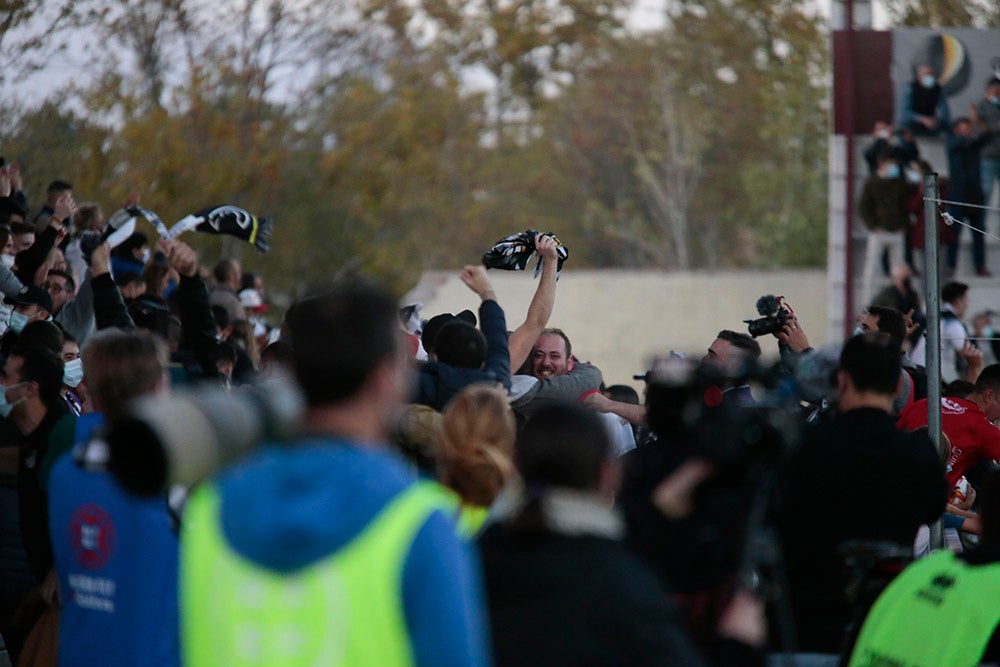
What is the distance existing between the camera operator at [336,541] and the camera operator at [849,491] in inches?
89.9

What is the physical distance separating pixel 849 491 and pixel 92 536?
224 centimetres

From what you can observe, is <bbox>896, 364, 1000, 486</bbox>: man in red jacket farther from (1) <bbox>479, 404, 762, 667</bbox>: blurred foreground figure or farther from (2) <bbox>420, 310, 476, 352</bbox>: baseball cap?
(1) <bbox>479, 404, 762, 667</bbox>: blurred foreground figure

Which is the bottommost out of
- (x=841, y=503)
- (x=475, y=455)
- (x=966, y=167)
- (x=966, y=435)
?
(x=966, y=435)

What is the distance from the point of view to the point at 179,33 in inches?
821

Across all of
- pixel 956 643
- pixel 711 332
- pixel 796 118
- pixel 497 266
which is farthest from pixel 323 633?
pixel 796 118

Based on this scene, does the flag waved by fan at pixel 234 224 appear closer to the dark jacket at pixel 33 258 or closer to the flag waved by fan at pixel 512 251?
the dark jacket at pixel 33 258

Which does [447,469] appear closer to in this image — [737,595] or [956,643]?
[737,595]

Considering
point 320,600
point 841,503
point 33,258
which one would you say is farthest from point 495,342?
point 33,258

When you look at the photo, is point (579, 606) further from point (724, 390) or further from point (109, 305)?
point (109, 305)

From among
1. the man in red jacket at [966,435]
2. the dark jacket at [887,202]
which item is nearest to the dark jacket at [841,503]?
the man in red jacket at [966,435]

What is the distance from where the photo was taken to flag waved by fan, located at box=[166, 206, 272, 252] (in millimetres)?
8719

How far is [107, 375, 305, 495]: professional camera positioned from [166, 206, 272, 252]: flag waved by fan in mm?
5917

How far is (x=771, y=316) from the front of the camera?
23.7 feet

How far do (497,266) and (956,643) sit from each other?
11.9 ft
